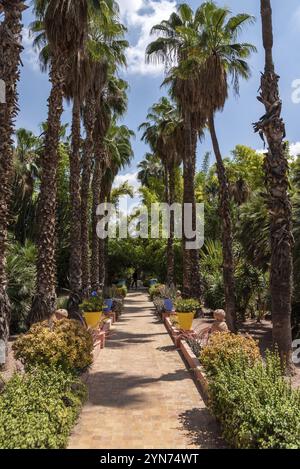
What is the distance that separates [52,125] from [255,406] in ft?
36.1

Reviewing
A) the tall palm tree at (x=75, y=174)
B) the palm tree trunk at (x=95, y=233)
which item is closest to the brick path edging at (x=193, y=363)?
the tall palm tree at (x=75, y=174)

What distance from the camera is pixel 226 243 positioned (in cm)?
1514

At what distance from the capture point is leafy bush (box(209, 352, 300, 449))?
4926 mm

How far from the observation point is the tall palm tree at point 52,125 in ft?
44.6

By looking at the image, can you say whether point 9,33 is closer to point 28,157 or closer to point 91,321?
point 91,321

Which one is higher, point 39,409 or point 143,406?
point 39,409

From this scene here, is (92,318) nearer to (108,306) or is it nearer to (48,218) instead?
(48,218)

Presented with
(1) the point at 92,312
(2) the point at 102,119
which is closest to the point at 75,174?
(1) the point at 92,312

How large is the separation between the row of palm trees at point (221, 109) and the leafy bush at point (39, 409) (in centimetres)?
488

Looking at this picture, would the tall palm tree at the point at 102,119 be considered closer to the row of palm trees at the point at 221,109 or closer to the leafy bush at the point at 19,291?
the row of palm trees at the point at 221,109

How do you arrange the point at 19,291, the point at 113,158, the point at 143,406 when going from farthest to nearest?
the point at 113,158
the point at 19,291
the point at 143,406

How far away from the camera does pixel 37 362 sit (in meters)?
7.77

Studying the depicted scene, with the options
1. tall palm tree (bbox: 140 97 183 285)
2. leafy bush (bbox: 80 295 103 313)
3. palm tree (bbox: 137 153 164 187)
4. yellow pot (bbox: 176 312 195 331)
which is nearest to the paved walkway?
yellow pot (bbox: 176 312 195 331)
